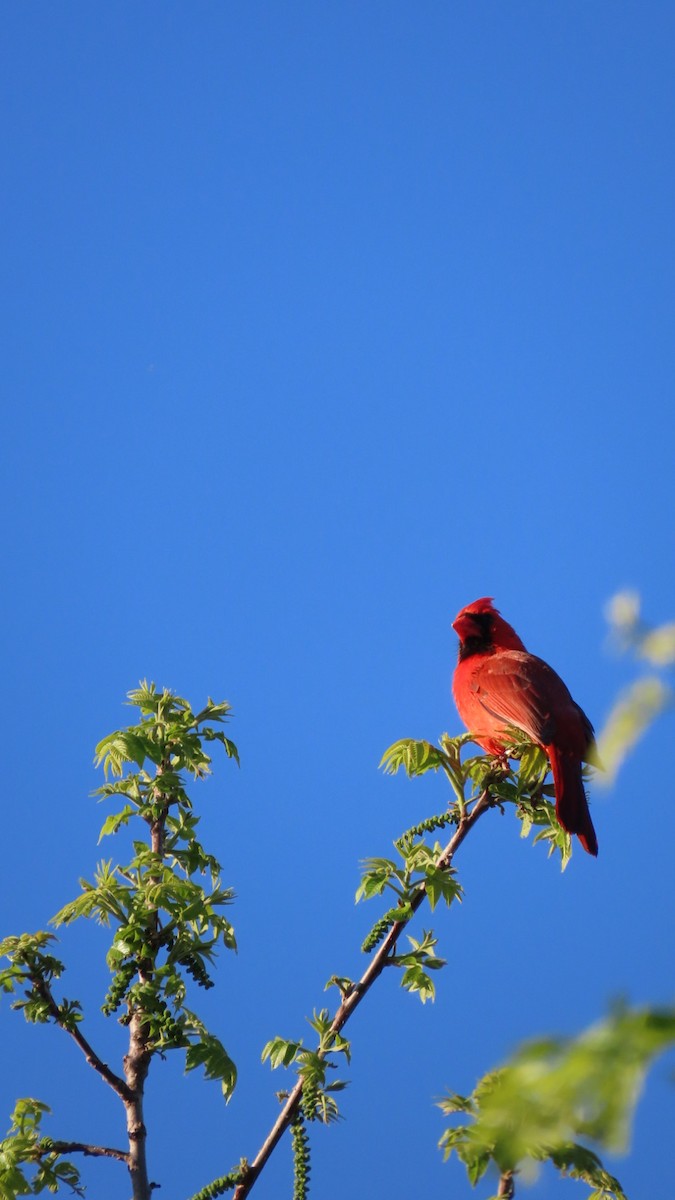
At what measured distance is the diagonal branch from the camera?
228 centimetres

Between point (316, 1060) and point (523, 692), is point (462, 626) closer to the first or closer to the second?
point (523, 692)

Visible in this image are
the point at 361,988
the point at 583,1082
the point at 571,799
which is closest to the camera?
the point at 583,1082

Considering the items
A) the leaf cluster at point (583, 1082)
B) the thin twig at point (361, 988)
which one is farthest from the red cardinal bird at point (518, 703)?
the leaf cluster at point (583, 1082)

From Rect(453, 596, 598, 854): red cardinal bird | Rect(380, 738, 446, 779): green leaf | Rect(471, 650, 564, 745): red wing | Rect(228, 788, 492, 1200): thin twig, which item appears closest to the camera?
Rect(228, 788, 492, 1200): thin twig

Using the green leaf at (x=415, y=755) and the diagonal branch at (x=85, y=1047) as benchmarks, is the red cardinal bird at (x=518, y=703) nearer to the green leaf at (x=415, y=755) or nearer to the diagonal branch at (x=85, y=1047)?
the green leaf at (x=415, y=755)

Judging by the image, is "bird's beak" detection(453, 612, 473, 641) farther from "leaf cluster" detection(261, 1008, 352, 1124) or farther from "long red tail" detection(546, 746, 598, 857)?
"leaf cluster" detection(261, 1008, 352, 1124)

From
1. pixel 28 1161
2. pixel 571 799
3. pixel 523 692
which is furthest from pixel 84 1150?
pixel 523 692

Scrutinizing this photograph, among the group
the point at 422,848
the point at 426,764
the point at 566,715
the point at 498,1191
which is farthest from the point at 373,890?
the point at 566,715

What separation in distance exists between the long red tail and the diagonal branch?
3.70 ft

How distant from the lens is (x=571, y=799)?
303cm

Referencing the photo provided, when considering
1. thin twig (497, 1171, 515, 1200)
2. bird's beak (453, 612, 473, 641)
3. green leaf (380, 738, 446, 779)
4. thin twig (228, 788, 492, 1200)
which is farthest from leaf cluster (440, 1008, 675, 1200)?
bird's beak (453, 612, 473, 641)

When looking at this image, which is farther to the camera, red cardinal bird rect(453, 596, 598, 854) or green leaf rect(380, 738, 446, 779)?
red cardinal bird rect(453, 596, 598, 854)

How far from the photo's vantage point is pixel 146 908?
235 cm

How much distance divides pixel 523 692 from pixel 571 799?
102 cm
